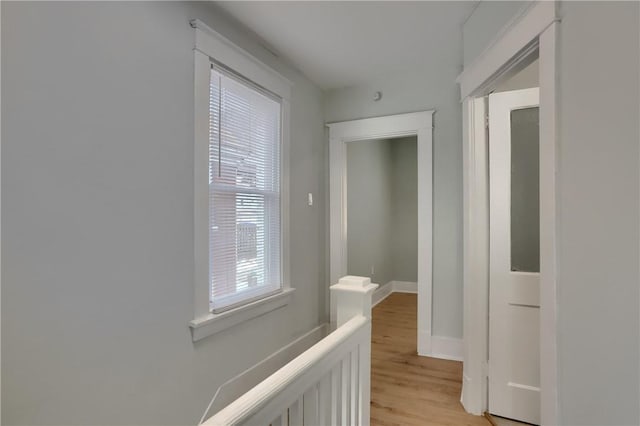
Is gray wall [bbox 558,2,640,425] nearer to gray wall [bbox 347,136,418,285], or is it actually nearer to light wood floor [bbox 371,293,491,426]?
light wood floor [bbox 371,293,491,426]

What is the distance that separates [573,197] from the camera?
1233 mm

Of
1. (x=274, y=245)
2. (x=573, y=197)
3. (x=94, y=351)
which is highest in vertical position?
(x=573, y=197)

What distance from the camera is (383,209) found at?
17.8 ft

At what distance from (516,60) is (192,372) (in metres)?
2.47

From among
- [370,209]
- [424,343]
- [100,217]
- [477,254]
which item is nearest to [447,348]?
[424,343]

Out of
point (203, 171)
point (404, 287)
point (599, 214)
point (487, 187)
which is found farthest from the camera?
point (404, 287)

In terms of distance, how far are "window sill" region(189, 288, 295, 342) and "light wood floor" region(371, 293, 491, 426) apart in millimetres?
974

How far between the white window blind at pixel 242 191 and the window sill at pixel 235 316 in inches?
2.0

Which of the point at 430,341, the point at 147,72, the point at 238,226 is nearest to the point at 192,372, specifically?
the point at 238,226

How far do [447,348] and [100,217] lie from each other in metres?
2.87

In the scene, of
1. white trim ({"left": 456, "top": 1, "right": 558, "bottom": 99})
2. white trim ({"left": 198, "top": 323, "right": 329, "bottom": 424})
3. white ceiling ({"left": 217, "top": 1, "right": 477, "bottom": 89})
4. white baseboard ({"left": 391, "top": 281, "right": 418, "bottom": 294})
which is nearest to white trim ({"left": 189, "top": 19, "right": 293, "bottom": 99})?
white ceiling ({"left": 217, "top": 1, "right": 477, "bottom": 89})

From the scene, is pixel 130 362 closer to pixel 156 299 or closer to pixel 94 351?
pixel 94 351

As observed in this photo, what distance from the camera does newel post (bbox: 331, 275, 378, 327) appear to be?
147 centimetres

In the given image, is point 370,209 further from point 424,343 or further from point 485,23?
point 485,23
